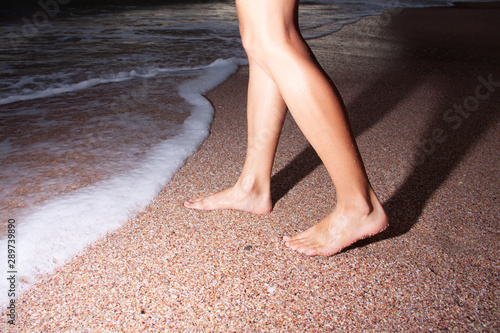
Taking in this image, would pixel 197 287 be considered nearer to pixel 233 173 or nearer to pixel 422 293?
pixel 422 293

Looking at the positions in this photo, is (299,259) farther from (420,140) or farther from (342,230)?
(420,140)

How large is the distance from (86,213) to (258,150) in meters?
0.70

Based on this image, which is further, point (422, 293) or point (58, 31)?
point (58, 31)

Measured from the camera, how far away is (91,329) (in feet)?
3.25

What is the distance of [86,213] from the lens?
1.50 m

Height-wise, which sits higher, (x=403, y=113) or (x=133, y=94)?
(x=133, y=94)

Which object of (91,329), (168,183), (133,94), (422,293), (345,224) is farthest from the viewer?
(133,94)

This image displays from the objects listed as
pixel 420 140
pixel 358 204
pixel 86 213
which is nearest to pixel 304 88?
pixel 358 204

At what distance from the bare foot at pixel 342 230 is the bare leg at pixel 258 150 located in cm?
29

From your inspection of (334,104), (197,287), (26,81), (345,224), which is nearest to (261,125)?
(334,104)

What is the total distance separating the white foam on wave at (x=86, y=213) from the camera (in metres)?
1.26

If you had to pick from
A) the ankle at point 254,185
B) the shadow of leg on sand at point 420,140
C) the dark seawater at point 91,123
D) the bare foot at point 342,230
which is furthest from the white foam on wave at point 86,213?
the bare foot at point 342,230

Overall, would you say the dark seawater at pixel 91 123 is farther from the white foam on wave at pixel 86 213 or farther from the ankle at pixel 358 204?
the ankle at pixel 358 204

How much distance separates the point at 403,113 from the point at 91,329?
2400mm
